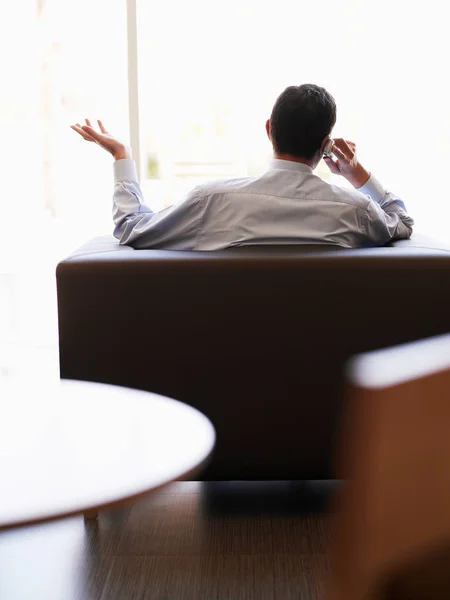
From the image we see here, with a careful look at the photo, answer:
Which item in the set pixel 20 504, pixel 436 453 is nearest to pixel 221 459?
pixel 20 504

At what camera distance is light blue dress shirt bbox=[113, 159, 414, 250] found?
216cm

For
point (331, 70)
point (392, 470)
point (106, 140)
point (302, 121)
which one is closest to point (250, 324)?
point (302, 121)

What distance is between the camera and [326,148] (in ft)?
7.61

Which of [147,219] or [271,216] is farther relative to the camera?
[147,219]

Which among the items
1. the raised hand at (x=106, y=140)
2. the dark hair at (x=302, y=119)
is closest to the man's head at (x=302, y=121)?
the dark hair at (x=302, y=119)

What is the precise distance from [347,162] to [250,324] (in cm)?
65

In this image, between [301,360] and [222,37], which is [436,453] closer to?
[301,360]

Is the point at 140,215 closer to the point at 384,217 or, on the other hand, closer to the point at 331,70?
the point at 384,217

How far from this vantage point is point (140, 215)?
90.7 inches

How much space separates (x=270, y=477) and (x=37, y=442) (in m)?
1.05

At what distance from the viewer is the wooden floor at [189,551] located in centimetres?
181

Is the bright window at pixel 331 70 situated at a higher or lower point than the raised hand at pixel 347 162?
higher

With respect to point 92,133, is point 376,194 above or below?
below

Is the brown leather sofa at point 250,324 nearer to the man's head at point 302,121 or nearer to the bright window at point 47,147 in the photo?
the man's head at point 302,121
